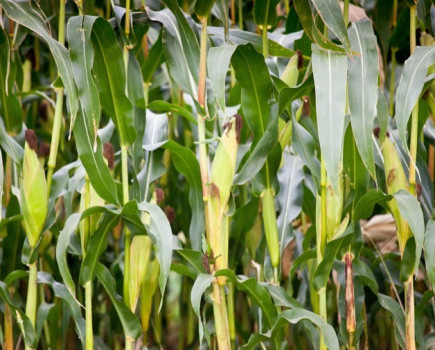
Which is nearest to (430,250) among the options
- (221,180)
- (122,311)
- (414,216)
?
(414,216)

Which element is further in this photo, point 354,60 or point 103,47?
point 103,47

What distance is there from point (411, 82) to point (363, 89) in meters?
0.13

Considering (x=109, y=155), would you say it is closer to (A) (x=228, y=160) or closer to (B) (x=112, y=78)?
(B) (x=112, y=78)

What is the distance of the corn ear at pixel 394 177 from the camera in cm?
149

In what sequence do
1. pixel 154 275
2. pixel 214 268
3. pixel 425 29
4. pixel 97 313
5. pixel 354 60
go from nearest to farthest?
pixel 354 60
pixel 214 268
pixel 425 29
pixel 154 275
pixel 97 313

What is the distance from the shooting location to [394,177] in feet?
4.89

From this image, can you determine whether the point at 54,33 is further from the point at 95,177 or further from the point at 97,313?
the point at 97,313

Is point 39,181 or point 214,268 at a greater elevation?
point 39,181

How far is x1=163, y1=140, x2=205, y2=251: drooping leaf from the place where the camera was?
5.20ft

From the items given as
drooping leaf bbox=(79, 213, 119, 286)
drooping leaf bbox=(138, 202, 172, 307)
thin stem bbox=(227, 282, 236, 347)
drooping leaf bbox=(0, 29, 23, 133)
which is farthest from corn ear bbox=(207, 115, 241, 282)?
drooping leaf bbox=(0, 29, 23, 133)

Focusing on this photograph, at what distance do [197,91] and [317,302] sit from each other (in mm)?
666

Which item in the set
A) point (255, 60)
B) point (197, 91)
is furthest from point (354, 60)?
point (197, 91)

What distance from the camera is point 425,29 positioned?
168cm

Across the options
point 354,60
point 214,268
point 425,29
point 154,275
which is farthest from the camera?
point 154,275
